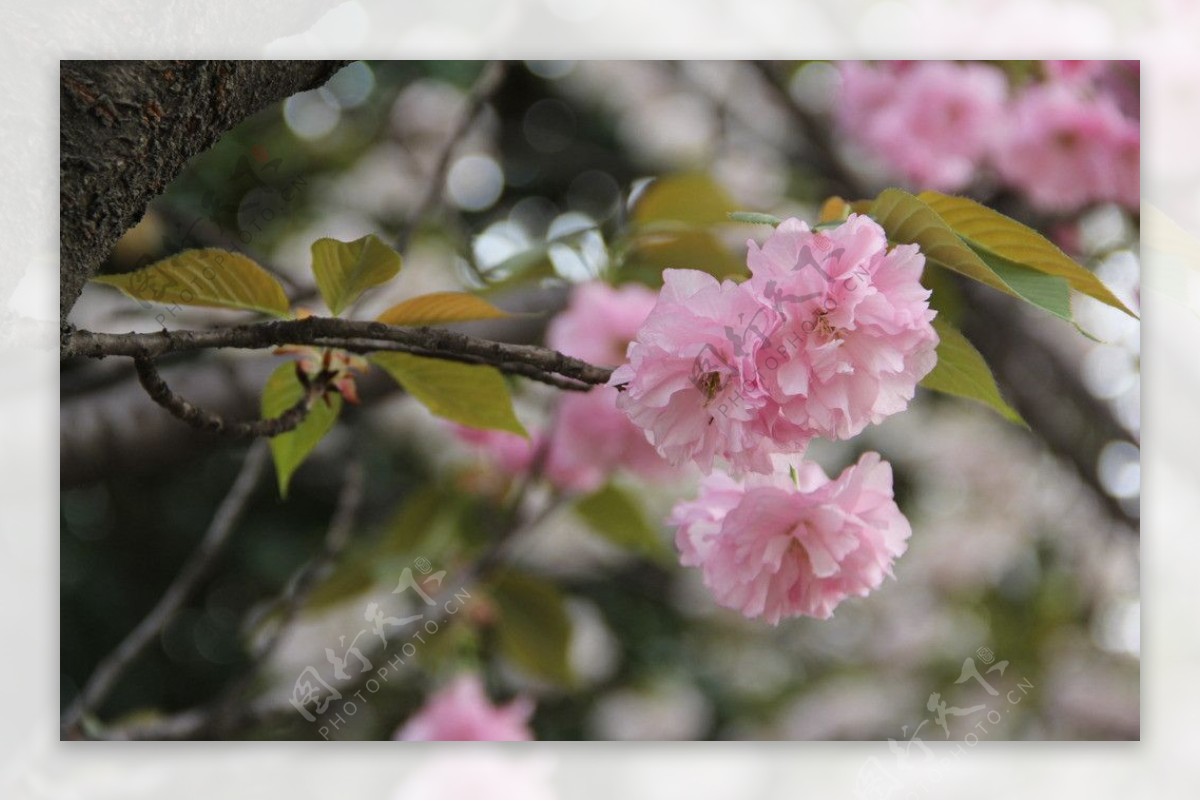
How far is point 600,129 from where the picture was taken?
1.17 metres

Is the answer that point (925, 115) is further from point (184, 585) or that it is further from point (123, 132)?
point (184, 585)

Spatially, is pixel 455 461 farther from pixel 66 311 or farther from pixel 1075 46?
pixel 1075 46

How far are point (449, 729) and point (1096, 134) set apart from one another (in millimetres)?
836

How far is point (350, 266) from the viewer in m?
0.73

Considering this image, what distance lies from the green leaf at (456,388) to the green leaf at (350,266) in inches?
1.9

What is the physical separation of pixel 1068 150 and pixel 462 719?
82 cm

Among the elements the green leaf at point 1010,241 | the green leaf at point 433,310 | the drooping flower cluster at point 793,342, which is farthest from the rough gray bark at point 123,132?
the green leaf at point 1010,241

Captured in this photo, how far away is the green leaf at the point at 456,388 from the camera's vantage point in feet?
2.51

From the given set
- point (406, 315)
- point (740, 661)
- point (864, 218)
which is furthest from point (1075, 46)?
point (740, 661)

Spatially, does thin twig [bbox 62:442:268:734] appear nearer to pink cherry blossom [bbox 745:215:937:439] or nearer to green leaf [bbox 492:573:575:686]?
green leaf [bbox 492:573:575:686]

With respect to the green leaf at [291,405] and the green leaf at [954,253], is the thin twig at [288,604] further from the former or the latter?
the green leaf at [954,253]

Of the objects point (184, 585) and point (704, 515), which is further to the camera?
point (184, 585)

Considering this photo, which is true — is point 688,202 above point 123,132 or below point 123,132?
below

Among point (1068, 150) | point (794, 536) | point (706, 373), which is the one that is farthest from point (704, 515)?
point (1068, 150)
